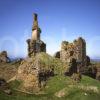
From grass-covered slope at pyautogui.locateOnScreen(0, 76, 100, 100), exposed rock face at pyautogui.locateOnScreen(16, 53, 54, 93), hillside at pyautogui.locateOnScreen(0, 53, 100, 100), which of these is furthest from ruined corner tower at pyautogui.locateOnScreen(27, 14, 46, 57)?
grass-covered slope at pyautogui.locateOnScreen(0, 76, 100, 100)

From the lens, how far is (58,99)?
4803 cm

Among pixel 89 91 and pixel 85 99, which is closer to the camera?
pixel 85 99

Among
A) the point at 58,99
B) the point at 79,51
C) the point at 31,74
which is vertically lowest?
the point at 58,99

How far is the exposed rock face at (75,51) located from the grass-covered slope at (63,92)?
16.4 m

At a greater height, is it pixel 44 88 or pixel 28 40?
pixel 28 40

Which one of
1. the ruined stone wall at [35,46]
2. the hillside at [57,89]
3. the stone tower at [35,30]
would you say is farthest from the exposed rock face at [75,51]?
the stone tower at [35,30]

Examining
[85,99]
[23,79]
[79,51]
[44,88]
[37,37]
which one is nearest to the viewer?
[85,99]

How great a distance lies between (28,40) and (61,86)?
2989cm

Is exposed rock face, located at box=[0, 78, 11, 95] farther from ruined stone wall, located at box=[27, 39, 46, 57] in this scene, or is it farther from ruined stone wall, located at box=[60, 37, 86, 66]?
ruined stone wall, located at box=[27, 39, 46, 57]

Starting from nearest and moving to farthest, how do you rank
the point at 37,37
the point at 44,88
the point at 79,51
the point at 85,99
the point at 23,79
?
1. the point at 85,99
2. the point at 44,88
3. the point at 23,79
4. the point at 79,51
5. the point at 37,37

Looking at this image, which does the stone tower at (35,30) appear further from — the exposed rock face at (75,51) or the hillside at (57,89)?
the hillside at (57,89)

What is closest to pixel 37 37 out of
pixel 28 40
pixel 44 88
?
pixel 28 40

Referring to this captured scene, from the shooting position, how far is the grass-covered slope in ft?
154

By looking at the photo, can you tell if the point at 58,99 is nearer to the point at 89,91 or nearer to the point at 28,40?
the point at 89,91
